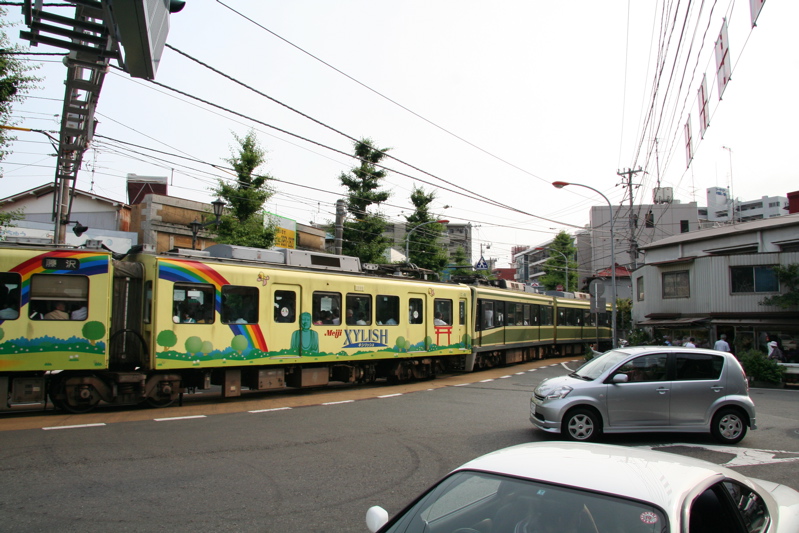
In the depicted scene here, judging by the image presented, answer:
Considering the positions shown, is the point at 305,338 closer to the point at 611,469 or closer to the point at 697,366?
the point at 697,366

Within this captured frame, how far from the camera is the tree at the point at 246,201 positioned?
24.4m

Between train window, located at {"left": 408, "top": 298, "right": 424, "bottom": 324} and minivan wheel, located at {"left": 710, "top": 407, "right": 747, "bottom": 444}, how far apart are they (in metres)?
9.65

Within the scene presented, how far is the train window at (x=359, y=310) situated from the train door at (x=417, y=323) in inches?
71.0

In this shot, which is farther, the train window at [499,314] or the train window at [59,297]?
the train window at [499,314]

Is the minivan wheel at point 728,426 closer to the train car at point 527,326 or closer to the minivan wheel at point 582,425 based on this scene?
the minivan wheel at point 582,425

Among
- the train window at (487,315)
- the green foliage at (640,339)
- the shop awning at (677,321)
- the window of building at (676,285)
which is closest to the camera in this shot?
the train window at (487,315)

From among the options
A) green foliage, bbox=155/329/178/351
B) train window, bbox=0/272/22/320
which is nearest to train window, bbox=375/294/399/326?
green foliage, bbox=155/329/178/351

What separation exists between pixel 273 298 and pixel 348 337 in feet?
8.51

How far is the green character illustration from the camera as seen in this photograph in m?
13.9

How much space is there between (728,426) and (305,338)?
29.7 feet

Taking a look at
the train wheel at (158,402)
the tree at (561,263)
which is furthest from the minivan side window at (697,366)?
the tree at (561,263)

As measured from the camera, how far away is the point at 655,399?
8.70 m

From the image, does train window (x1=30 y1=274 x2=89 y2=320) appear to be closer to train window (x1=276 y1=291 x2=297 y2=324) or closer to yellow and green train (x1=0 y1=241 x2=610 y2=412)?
yellow and green train (x1=0 y1=241 x2=610 y2=412)

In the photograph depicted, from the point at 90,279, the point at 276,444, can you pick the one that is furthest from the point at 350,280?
the point at 276,444
